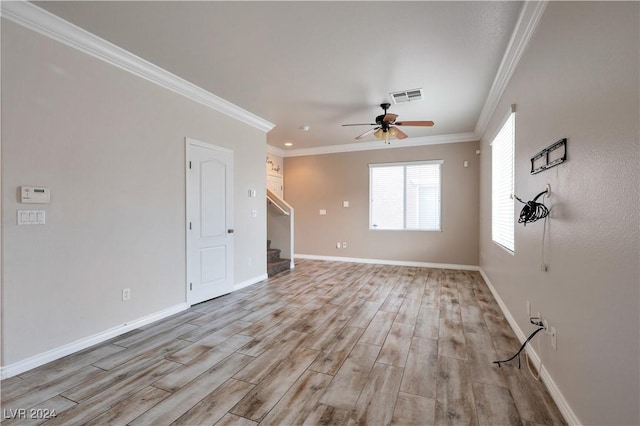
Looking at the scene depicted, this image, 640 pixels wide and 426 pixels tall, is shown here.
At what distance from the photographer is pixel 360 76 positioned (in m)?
3.39

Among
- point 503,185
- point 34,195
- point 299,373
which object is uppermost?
point 503,185

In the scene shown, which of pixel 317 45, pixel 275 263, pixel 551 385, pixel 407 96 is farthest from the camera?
pixel 275 263

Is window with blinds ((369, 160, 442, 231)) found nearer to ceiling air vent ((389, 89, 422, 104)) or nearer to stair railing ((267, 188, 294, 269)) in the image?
stair railing ((267, 188, 294, 269))

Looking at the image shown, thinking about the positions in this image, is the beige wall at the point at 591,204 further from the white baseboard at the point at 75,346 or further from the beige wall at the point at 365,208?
the beige wall at the point at 365,208

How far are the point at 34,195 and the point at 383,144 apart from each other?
5.85m

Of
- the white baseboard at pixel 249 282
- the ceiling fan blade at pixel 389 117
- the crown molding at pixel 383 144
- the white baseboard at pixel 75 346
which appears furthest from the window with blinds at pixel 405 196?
the white baseboard at pixel 75 346

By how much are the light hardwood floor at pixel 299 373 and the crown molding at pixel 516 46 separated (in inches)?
105

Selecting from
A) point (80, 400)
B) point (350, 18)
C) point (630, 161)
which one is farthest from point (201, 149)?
point (630, 161)

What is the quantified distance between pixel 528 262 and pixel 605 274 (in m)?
1.29

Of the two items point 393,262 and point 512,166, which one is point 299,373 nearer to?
point 512,166

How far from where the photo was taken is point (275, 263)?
19.4 feet

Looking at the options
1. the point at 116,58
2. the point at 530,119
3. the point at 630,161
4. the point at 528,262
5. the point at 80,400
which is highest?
the point at 116,58

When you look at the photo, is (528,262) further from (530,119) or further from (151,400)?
(151,400)

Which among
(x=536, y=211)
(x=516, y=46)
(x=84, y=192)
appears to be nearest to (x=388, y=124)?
(x=516, y=46)
